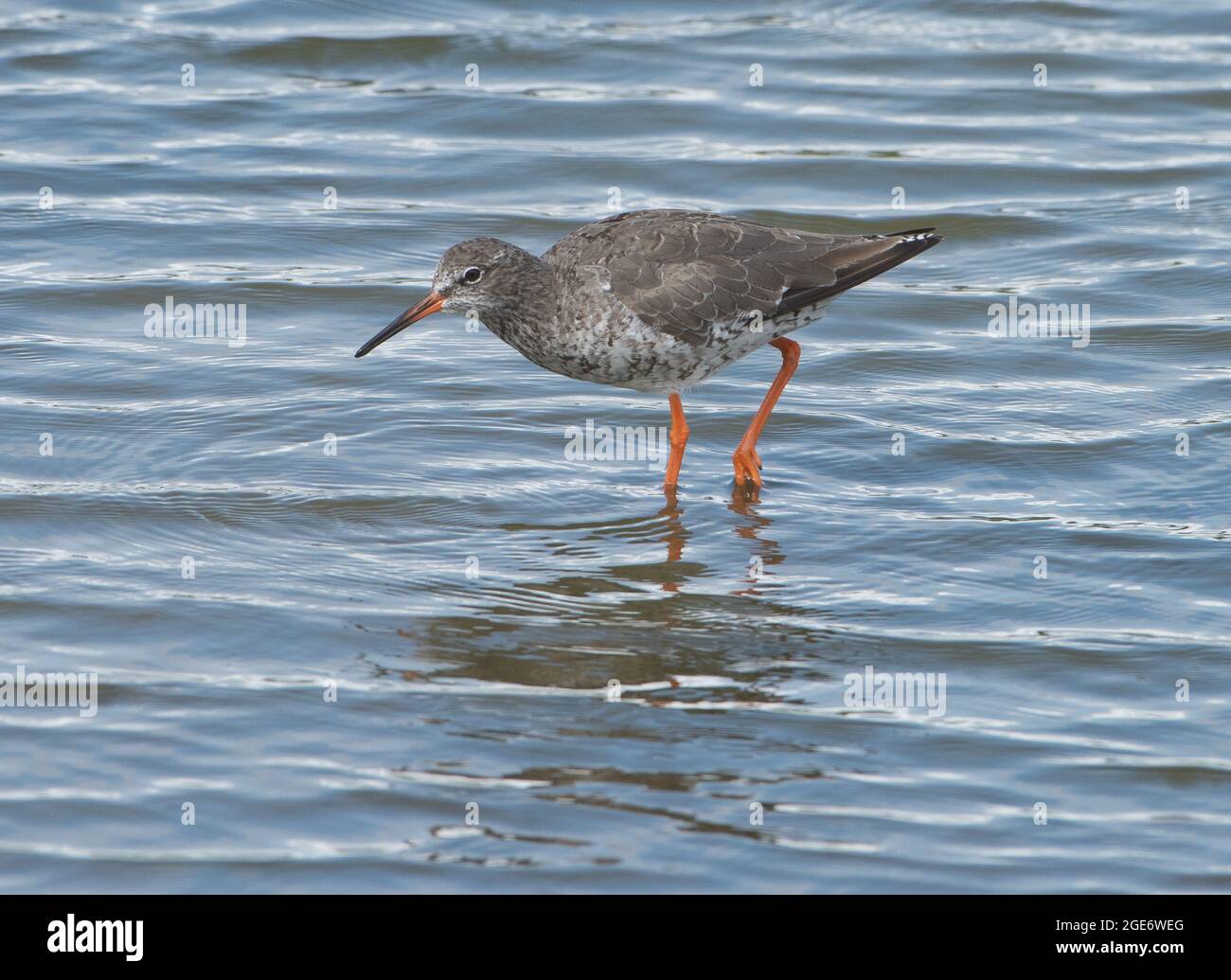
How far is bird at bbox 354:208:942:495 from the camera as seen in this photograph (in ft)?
31.3

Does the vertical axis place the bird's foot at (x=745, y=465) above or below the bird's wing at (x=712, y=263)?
below

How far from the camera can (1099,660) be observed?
7.70 meters

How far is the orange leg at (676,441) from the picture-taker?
9.96 meters

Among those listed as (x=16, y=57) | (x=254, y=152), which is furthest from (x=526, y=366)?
(x=16, y=57)
